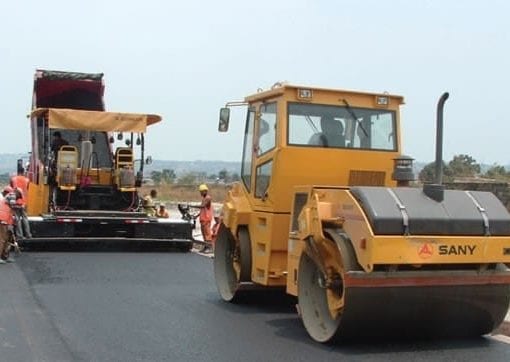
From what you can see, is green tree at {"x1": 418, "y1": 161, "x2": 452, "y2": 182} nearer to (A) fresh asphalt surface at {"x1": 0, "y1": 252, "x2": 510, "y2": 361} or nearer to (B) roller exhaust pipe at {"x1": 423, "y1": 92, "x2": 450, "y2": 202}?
(B) roller exhaust pipe at {"x1": 423, "y1": 92, "x2": 450, "y2": 202}

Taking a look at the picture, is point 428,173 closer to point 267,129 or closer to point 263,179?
point 267,129

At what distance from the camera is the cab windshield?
351 inches

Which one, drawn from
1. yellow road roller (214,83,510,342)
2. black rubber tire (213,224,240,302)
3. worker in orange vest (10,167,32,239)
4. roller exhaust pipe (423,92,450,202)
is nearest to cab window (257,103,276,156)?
yellow road roller (214,83,510,342)

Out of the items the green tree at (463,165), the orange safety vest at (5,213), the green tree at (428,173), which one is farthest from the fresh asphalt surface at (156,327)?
the green tree at (463,165)

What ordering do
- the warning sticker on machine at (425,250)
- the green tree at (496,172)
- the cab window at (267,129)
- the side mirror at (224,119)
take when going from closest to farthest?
the warning sticker on machine at (425,250) < the cab window at (267,129) < the side mirror at (224,119) < the green tree at (496,172)

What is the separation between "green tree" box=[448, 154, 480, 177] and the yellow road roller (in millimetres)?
35028

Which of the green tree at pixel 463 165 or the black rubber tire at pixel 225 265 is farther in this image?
the green tree at pixel 463 165

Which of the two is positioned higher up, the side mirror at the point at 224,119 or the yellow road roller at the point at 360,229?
the side mirror at the point at 224,119

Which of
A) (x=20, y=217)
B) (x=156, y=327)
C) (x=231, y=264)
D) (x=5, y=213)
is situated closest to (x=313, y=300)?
(x=156, y=327)

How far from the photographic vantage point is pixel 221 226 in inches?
406

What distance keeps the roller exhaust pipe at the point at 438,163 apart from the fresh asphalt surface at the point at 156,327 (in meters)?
1.40

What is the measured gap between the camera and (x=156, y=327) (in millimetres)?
8227

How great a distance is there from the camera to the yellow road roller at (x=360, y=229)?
22.5 feet

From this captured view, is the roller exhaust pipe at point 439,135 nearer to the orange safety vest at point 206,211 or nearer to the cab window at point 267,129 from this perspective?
the cab window at point 267,129
